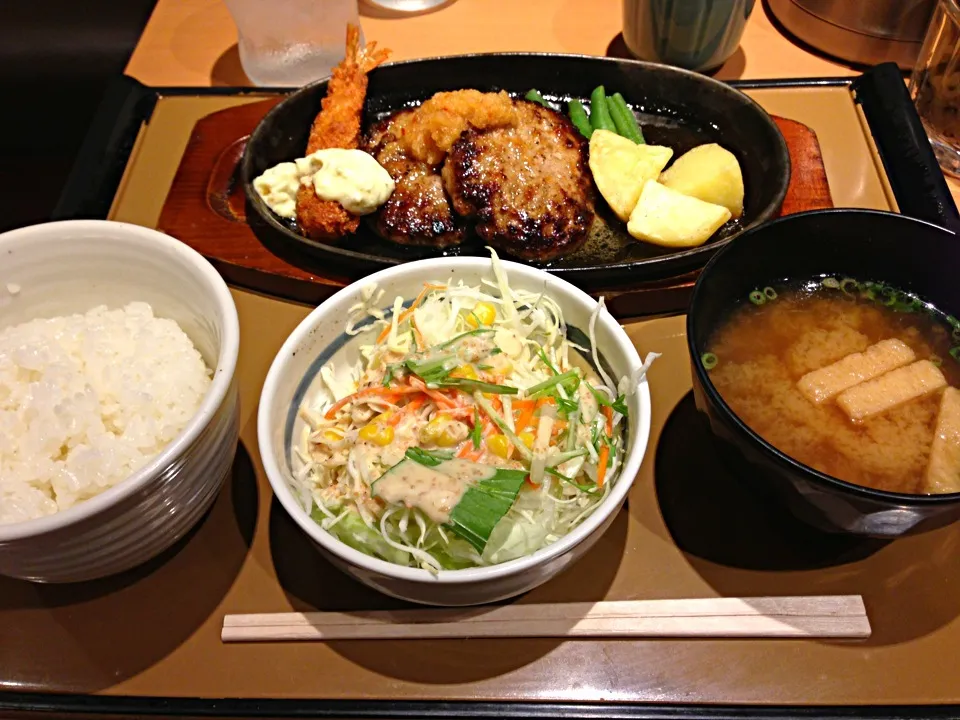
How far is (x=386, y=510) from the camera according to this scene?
123 centimetres

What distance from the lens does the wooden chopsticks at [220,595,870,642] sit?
1.25 m

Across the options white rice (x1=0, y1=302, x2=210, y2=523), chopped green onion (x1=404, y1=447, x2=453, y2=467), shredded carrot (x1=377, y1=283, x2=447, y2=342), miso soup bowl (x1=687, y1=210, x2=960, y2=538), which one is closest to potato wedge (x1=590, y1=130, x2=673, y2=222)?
miso soup bowl (x1=687, y1=210, x2=960, y2=538)

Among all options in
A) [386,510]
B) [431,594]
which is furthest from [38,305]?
[431,594]

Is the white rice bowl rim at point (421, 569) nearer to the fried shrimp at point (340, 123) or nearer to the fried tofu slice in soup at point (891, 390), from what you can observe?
the fried tofu slice in soup at point (891, 390)

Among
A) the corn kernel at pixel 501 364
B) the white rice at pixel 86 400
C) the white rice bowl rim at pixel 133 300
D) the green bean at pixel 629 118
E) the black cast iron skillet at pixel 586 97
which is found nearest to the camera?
the white rice bowl rim at pixel 133 300

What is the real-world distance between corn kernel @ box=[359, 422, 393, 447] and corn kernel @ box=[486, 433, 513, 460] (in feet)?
0.60

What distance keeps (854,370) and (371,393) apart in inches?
37.3

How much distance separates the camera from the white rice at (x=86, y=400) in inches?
47.6

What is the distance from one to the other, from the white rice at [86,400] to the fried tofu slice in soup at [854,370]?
1.19 meters

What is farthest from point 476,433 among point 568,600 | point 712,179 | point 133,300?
point 712,179

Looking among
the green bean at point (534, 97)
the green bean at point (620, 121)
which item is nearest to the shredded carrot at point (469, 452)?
the green bean at point (620, 121)

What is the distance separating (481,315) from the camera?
1495 millimetres

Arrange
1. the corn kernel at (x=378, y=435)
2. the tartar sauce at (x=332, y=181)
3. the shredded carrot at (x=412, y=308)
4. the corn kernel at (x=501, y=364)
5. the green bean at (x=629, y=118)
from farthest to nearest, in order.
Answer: the green bean at (x=629, y=118), the tartar sauce at (x=332, y=181), the shredded carrot at (x=412, y=308), the corn kernel at (x=501, y=364), the corn kernel at (x=378, y=435)

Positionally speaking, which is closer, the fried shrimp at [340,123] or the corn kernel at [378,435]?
the corn kernel at [378,435]
